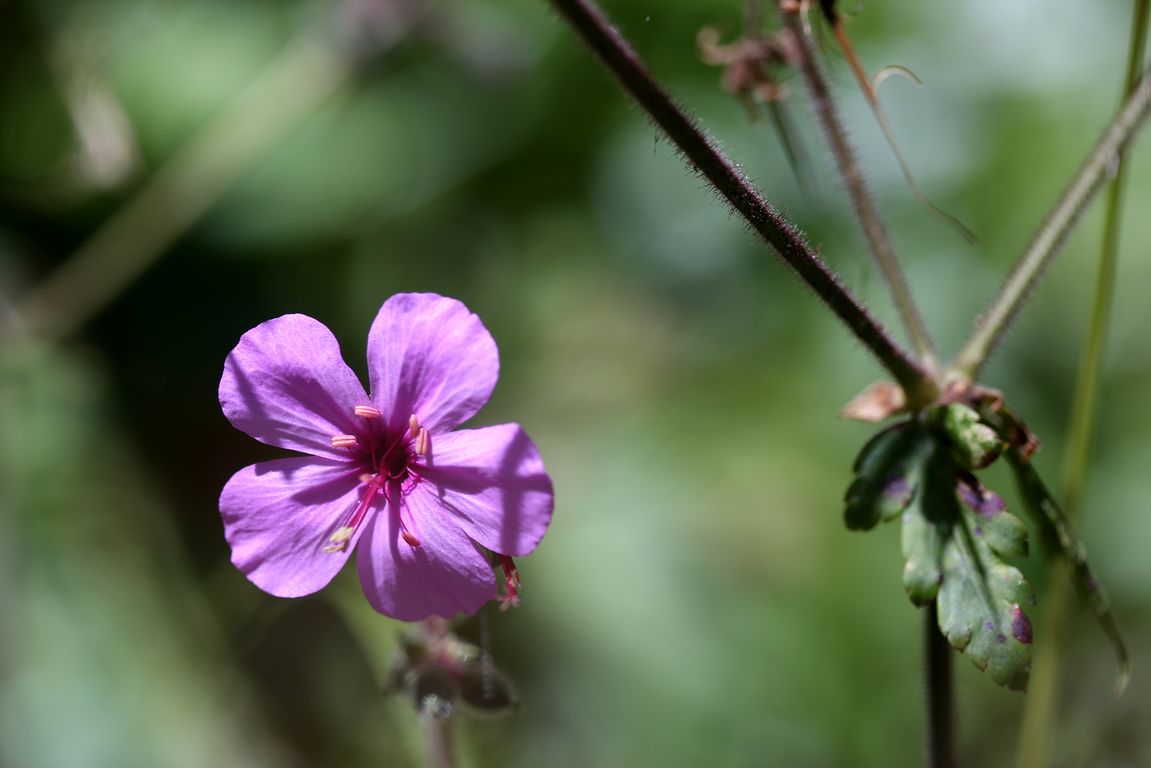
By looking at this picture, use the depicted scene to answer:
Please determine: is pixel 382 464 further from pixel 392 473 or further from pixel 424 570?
pixel 424 570

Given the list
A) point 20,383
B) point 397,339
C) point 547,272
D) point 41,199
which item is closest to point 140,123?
point 41,199

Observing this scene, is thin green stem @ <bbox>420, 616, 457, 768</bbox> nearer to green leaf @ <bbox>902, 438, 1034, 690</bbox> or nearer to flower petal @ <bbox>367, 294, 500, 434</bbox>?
flower petal @ <bbox>367, 294, 500, 434</bbox>

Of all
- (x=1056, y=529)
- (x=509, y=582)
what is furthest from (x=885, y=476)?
(x=509, y=582)

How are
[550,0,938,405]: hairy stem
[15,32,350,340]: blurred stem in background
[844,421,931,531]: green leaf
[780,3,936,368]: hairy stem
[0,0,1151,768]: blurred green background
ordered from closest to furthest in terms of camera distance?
[550,0,938,405]: hairy stem
[844,421,931,531]: green leaf
[780,3,936,368]: hairy stem
[0,0,1151,768]: blurred green background
[15,32,350,340]: blurred stem in background

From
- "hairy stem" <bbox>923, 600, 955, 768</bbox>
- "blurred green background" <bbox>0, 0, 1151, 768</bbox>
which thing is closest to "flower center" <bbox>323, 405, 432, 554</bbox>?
"hairy stem" <bbox>923, 600, 955, 768</bbox>

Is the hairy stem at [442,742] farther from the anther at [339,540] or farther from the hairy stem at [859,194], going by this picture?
the hairy stem at [859,194]

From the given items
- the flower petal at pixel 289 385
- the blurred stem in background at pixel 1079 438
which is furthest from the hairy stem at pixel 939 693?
the flower petal at pixel 289 385

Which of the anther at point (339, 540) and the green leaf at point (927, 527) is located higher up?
the anther at point (339, 540)
